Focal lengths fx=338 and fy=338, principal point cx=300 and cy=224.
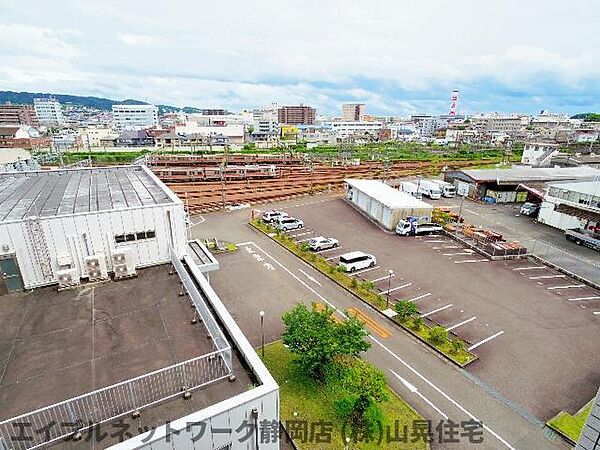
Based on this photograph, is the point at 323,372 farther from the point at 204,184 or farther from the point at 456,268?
the point at 204,184

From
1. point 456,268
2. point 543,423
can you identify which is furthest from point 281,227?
point 543,423

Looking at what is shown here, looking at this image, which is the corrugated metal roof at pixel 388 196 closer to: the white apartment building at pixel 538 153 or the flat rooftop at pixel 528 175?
the flat rooftop at pixel 528 175

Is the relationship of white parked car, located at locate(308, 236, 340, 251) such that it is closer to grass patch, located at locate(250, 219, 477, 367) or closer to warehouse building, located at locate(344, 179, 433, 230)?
grass patch, located at locate(250, 219, 477, 367)

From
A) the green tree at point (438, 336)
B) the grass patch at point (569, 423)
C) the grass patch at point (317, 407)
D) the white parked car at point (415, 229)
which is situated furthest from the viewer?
the white parked car at point (415, 229)

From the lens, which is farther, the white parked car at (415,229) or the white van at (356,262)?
the white parked car at (415,229)

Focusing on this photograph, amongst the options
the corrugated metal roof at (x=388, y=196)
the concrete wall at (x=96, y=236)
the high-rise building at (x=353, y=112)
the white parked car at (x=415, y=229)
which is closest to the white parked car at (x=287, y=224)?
the corrugated metal roof at (x=388, y=196)
